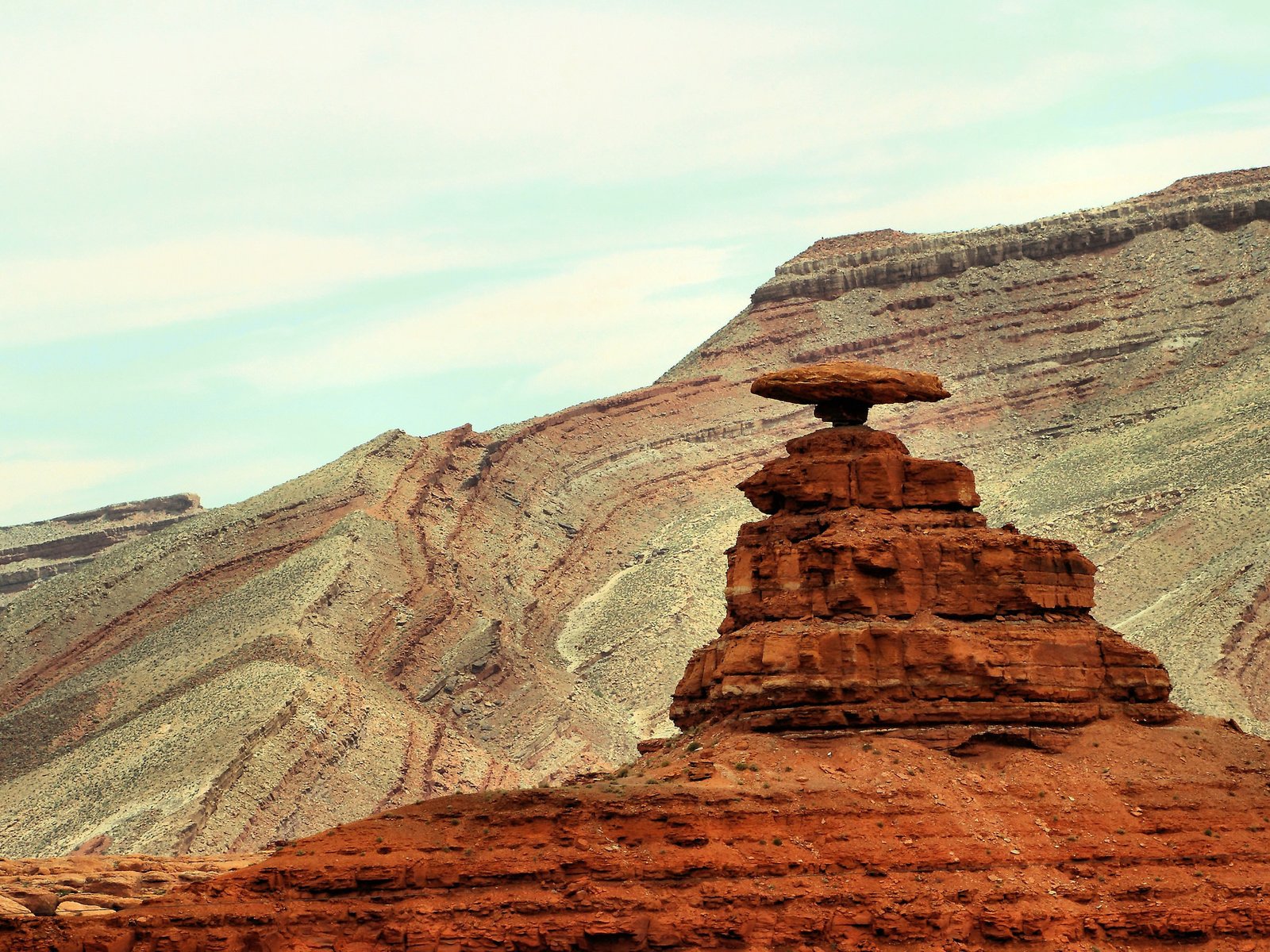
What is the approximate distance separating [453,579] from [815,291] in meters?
46.7

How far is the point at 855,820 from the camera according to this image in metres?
56.9

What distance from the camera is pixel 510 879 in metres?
53.8

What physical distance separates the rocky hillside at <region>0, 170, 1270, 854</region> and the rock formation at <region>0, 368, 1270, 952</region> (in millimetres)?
44720

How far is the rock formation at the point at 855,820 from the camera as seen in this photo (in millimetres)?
53438

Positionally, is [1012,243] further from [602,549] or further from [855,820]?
[855,820]

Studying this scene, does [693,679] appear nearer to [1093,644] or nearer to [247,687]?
[1093,644]

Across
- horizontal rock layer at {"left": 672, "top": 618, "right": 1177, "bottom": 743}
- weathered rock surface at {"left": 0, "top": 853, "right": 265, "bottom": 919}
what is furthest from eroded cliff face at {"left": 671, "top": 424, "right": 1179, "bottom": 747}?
weathered rock surface at {"left": 0, "top": 853, "right": 265, "bottom": 919}

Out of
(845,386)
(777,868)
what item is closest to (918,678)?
(777,868)

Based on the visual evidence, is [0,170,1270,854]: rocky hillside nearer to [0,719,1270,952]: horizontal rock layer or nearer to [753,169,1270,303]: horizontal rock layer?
[753,169,1270,303]: horizontal rock layer

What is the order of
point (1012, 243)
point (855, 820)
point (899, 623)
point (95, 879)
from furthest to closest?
1. point (1012, 243)
2. point (95, 879)
3. point (899, 623)
4. point (855, 820)

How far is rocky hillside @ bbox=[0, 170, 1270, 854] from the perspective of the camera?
11581cm

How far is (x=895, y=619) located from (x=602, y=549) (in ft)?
305

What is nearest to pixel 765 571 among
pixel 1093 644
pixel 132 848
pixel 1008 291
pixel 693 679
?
pixel 693 679

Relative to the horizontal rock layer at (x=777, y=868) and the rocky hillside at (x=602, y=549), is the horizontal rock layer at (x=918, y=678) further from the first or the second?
the rocky hillside at (x=602, y=549)
